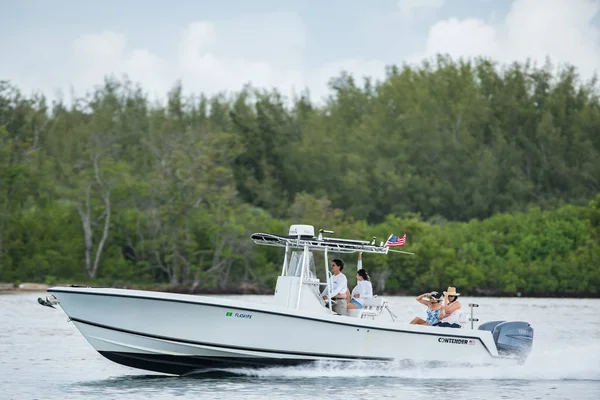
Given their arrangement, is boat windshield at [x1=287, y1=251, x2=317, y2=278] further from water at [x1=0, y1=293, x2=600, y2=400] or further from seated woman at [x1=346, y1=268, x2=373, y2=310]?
water at [x1=0, y1=293, x2=600, y2=400]

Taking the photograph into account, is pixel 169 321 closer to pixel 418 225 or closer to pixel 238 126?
pixel 418 225

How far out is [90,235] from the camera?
55.8m

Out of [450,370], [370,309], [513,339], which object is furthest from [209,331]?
[513,339]

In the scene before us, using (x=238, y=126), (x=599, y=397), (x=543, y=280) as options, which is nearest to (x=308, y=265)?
(x=599, y=397)

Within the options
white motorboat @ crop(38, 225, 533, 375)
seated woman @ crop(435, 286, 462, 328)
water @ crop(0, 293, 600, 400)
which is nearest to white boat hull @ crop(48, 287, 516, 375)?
white motorboat @ crop(38, 225, 533, 375)

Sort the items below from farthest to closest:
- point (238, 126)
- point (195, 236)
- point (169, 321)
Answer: point (238, 126)
point (195, 236)
point (169, 321)

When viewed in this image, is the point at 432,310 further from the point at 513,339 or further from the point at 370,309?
the point at 513,339

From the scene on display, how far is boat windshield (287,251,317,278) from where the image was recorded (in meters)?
16.7

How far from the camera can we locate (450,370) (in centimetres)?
1697

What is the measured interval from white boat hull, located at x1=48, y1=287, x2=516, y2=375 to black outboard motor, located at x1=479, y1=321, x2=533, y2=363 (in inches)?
78.1

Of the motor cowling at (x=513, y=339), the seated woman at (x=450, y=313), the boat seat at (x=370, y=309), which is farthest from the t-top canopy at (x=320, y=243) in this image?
the motor cowling at (x=513, y=339)

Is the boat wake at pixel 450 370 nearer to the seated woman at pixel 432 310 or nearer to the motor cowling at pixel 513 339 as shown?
the motor cowling at pixel 513 339

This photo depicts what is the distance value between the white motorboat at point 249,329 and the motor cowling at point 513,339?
101 cm

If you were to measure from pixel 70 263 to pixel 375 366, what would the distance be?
41.1m
